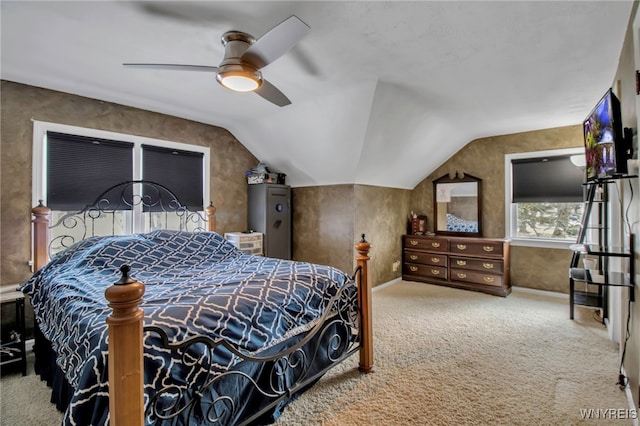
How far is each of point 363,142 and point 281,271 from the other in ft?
6.18

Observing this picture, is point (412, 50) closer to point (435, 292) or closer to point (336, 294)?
point (336, 294)

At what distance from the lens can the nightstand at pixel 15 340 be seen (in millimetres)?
2217

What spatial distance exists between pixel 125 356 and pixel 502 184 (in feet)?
16.3

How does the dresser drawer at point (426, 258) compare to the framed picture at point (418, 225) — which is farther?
the framed picture at point (418, 225)

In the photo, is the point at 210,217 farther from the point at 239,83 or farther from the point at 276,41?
the point at 276,41

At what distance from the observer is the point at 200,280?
2.04m

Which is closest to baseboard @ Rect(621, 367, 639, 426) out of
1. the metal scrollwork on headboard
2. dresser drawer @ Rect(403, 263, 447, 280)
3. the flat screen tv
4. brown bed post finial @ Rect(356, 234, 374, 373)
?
the flat screen tv

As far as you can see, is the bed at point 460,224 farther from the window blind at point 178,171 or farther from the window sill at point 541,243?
the window blind at point 178,171

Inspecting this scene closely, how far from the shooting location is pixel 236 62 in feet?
6.07

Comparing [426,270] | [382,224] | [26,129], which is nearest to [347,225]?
[382,224]

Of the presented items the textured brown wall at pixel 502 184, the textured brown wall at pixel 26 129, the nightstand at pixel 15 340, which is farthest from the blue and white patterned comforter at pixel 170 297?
the textured brown wall at pixel 502 184

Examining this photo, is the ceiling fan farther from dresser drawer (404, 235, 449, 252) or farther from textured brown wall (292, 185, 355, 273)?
dresser drawer (404, 235, 449, 252)

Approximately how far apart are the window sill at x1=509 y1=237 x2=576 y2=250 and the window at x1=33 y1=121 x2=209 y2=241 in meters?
4.47

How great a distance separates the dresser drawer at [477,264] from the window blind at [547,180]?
104 cm
